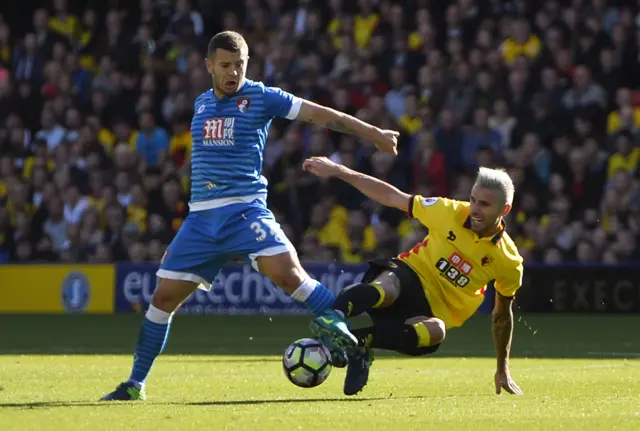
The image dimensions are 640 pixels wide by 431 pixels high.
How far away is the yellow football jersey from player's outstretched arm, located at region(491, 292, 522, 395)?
0.10 metres

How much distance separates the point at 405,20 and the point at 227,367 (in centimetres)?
1028

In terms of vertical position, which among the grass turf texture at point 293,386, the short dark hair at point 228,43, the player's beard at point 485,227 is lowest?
the grass turf texture at point 293,386

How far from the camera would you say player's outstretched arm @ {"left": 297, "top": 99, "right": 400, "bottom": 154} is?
26.0ft

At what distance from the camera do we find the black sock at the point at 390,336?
806cm

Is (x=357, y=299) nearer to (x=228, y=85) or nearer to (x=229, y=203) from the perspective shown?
(x=229, y=203)

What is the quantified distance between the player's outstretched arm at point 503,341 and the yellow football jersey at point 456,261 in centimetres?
10

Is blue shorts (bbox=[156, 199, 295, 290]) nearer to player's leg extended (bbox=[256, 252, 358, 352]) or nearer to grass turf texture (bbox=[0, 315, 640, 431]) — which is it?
player's leg extended (bbox=[256, 252, 358, 352])

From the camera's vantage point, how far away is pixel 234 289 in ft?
57.9

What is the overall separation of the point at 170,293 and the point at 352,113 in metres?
10.8

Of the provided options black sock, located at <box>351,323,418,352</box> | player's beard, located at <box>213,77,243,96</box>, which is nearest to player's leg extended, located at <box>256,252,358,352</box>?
black sock, located at <box>351,323,418,352</box>

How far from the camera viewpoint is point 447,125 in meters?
18.0

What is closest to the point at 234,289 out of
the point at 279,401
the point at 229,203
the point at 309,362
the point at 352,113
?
the point at 352,113

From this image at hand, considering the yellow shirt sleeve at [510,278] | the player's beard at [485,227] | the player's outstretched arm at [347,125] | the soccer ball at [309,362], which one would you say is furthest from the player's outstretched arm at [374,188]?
the soccer ball at [309,362]

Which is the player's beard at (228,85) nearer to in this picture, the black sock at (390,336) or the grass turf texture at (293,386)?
the black sock at (390,336)
